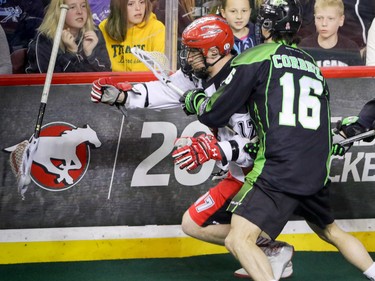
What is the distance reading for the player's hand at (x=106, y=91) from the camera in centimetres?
565

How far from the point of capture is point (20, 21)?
642 centimetres

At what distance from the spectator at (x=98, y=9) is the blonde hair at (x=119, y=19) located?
Result: 4cm

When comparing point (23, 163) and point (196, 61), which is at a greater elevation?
point (196, 61)

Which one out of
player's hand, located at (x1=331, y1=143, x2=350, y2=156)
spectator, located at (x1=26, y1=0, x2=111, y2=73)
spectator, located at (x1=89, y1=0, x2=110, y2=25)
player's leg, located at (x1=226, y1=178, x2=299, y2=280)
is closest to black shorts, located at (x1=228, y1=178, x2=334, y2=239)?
player's leg, located at (x1=226, y1=178, x2=299, y2=280)

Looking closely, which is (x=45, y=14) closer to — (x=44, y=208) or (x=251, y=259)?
(x=44, y=208)

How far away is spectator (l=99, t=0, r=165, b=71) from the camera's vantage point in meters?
6.41

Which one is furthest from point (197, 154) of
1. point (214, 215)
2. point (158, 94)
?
point (158, 94)

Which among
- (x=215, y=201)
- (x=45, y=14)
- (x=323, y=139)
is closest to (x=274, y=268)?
(x=215, y=201)

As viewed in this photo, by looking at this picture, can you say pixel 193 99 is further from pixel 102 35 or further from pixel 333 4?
pixel 333 4

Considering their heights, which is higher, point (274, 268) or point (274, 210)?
point (274, 210)

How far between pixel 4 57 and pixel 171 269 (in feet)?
5.39

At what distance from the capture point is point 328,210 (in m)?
5.43

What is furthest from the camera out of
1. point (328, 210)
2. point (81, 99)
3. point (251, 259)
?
point (81, 99)

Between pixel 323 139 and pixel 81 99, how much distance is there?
174cm
